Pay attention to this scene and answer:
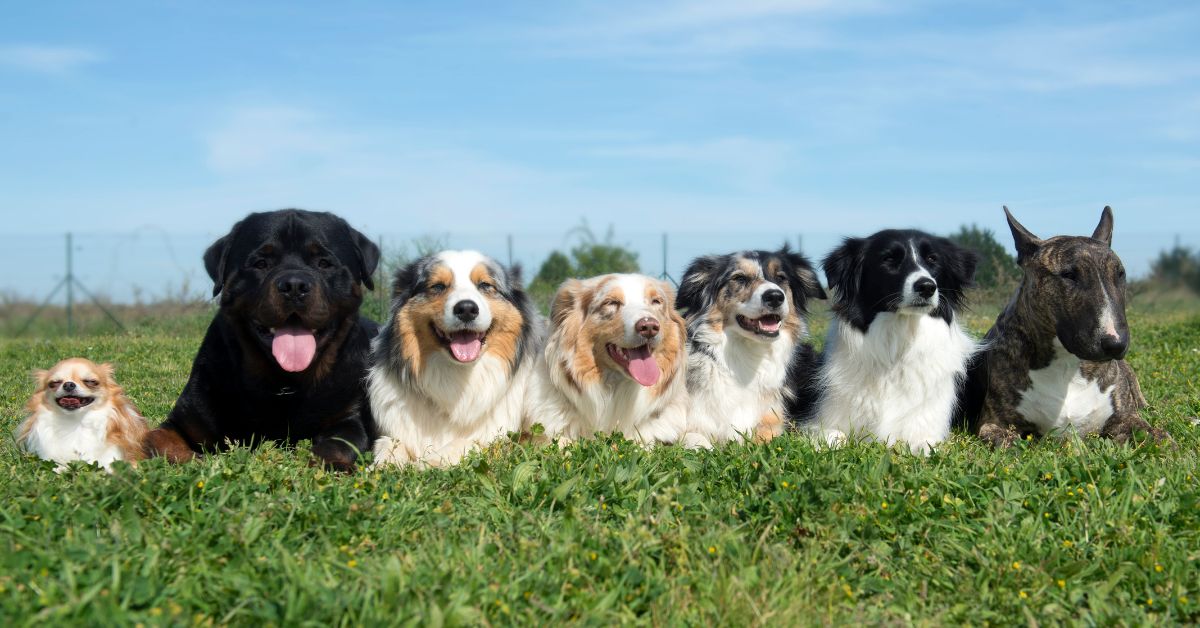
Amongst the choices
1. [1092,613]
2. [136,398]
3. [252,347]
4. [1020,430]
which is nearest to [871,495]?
[1092,613]

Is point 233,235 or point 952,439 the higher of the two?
point 233,235

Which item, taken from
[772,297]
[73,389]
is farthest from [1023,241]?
[73,389]

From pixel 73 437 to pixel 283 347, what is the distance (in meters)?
1.51

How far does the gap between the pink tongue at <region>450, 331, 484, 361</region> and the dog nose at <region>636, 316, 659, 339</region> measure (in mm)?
991

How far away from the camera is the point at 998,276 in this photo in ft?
52.8

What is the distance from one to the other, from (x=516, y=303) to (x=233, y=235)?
5.84 ft

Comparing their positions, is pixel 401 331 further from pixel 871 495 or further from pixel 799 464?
pixel 871 495

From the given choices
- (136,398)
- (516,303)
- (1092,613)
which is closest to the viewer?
(1092,613)

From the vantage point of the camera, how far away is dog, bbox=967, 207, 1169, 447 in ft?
18.6

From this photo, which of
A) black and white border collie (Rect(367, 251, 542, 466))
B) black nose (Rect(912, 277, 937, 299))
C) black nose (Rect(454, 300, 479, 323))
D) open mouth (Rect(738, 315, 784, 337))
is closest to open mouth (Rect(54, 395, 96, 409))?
black and white border collie (Rect(367, 251, 542, 466))

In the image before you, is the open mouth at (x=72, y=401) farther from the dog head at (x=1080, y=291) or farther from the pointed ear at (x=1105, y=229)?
the pointed ear at (x=1105, y=229)

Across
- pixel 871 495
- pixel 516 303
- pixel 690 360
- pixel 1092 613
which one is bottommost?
pixel 1092 613

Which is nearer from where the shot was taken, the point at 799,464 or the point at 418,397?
the point at 799,464

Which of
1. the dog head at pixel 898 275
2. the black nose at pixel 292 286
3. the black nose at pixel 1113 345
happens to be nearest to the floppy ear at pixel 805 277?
the dog head at pixel 898 275
